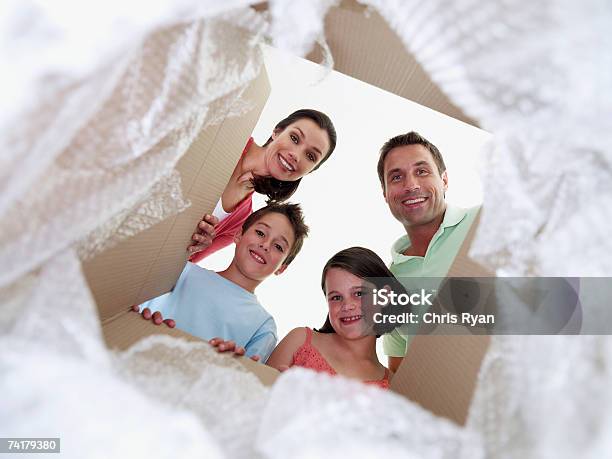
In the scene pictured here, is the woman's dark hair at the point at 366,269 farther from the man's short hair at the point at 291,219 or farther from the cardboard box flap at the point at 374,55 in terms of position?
the cardboard box flap at the point at 374,55

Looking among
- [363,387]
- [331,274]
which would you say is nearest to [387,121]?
[331,274]

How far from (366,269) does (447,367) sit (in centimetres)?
58

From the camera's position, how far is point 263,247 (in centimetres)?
125

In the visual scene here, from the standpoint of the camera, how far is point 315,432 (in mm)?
312

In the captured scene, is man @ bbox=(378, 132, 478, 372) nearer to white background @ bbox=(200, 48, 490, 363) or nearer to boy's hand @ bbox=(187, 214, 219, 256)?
white background @ bbox=(200, 48, 490, 363)

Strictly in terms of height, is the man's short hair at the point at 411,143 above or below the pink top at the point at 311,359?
above

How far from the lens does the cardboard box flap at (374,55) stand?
556 mm

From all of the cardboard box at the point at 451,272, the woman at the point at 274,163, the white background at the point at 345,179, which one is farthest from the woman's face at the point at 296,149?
the cardboard box at the point at 451,272

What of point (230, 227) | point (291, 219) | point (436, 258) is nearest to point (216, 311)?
point (230, 227)

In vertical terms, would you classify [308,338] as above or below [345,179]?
below

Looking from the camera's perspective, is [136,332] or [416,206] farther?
[416,206]

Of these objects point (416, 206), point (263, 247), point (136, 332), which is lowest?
point (136, 332)

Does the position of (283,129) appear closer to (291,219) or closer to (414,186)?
(291,219)

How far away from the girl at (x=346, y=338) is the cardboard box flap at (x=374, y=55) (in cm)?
51
